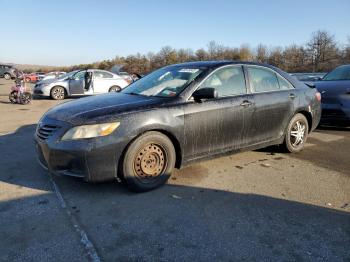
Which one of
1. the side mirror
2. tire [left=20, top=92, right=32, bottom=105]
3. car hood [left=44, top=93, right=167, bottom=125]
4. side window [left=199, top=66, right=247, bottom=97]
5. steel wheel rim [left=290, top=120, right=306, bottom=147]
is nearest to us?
car hood [left=44, top=93, right=167, bottom=125]

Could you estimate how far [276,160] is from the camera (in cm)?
575

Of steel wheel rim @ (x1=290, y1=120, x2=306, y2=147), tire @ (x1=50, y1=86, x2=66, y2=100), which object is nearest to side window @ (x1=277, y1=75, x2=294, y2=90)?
steel wheel rim @ (x1=290, y1=120, x2=306, y2=147)

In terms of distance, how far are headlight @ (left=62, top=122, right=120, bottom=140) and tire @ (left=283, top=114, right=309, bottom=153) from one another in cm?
323

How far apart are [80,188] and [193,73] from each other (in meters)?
2.13

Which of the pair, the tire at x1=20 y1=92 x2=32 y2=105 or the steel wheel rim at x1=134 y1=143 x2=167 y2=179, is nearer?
the steel wheel rim at x1=134 y1=143 x2=167 y2=179

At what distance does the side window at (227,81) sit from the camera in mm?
4927

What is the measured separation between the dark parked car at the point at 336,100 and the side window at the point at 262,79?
3072mm

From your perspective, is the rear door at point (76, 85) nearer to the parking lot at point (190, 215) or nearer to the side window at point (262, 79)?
the parking lot at point (190, 215)

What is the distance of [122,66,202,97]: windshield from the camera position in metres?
4.81

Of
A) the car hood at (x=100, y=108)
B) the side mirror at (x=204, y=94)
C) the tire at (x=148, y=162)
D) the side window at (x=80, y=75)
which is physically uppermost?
the side window at (x=80, y=75)

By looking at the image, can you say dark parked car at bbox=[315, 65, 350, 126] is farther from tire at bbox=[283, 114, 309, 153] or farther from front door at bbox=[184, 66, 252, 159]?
front door at bbox=[184, 66, 252, 159]

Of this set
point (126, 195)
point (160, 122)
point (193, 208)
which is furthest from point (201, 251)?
point (160, 122)

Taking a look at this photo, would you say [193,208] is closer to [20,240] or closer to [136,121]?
[136,121]

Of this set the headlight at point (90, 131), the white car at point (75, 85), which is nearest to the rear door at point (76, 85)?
the white car at point (75, 85)
